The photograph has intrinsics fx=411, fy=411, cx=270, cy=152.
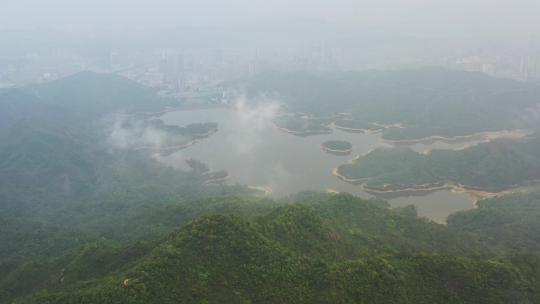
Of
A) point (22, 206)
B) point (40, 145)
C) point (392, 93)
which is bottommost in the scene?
point (22, 206)

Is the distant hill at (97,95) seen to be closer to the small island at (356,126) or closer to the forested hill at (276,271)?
the small island at (356,126)

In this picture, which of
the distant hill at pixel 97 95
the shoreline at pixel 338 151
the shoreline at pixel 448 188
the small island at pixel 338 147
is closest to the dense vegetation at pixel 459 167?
the shoreline at pixel 448 188

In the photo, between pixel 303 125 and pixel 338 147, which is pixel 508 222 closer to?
pixel 338 147

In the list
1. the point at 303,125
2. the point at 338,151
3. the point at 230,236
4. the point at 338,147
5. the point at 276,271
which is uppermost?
the point at 230,236

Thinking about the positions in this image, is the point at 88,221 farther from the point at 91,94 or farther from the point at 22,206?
the point at 91,94

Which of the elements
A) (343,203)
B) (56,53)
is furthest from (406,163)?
(56,53)

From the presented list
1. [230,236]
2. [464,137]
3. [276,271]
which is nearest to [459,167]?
[464,137]
